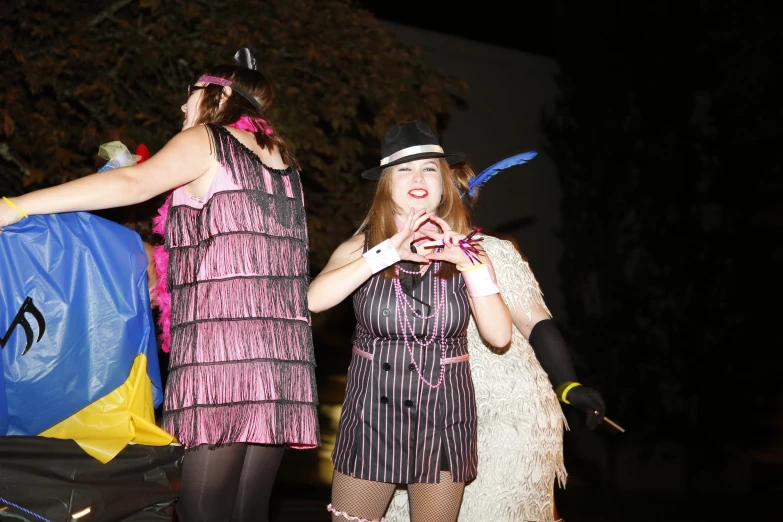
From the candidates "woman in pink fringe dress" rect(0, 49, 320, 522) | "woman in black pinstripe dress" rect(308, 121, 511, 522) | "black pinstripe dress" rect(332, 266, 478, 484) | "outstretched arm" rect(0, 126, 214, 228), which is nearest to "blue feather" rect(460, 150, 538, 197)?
"woman in black pinstripe dress" rect(308, 121, 511, 522)

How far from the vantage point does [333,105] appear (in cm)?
572

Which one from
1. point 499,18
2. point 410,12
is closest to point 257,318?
point 410,12

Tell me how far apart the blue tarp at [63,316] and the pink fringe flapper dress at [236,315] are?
5.1 inches

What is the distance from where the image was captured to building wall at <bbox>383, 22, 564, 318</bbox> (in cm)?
747

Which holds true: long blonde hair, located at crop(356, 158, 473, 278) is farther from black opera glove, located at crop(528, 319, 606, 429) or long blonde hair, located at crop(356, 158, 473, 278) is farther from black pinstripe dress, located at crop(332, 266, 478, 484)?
black opera glove, located at crop(528, 319, 606, 429)

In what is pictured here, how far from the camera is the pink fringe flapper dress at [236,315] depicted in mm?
2064

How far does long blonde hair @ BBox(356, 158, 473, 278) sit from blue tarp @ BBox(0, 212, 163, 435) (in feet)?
2.85

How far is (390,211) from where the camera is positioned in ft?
9.06

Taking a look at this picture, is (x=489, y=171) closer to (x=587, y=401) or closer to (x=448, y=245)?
(x=448, y=245)

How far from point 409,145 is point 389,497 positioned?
1.15 m

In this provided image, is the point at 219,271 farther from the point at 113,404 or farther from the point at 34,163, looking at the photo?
the point at 34,163

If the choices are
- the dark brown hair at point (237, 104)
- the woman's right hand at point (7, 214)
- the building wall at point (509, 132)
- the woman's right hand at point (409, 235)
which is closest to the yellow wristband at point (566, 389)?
the woman's right hand at point (409, 235)

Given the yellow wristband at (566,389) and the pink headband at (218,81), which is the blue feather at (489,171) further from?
the pink headband at (218,81)

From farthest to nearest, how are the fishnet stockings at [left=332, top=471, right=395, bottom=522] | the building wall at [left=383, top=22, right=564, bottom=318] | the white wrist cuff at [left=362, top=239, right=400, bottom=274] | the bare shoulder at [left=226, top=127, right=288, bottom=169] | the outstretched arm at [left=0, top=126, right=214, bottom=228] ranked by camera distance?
the building wall at [left=383, top=22, right=564, bottom=318], the fishnet stockings at [left=332, top=471, right=395, bottom=522], the white wrist cuff at [left=362, top=239, right=400, bottom=274], the bare shoulder at [left=226, top=127, right=288, bottom=169], the outstretched arm at [left=0, top=126, right=214, bottom=228]
